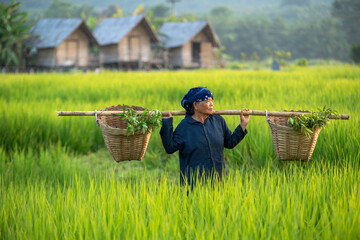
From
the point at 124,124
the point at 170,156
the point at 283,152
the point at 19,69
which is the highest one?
the point at 19,69

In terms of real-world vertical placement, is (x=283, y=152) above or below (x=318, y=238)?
above

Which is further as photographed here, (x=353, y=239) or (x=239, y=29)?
(x=239, y=29)

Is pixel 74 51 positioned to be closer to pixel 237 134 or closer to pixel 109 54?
pixel 109 54

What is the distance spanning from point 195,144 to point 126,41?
2134cm

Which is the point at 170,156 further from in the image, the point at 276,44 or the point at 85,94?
the point at 276,44

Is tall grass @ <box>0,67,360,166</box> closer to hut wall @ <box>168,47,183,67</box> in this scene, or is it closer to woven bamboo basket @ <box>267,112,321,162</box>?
woven bamboo basket @ <box>267,112,321,162</box>

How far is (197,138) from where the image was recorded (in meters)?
2.84

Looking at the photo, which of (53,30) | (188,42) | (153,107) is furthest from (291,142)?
(188,42)

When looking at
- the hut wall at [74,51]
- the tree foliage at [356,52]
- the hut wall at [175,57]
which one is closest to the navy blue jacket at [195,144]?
the hut wall at [74,51]

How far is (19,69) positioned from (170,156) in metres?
18.2

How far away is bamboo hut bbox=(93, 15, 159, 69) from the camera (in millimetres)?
22734

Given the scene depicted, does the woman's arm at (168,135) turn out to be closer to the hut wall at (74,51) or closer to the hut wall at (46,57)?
the hut wall at (74,51)

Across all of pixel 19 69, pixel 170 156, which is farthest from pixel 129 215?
pixel 19 69

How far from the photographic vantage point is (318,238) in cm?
197
